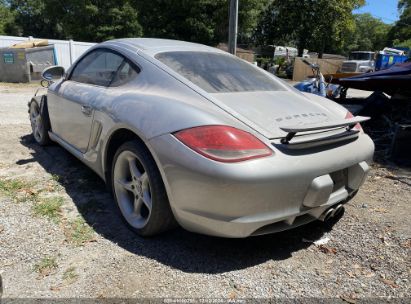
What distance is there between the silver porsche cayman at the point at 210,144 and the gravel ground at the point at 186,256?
0.89 ft

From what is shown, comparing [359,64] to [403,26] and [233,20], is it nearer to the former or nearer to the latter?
[233,20]

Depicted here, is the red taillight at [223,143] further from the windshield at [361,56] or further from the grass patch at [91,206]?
the windshield at [361,56]

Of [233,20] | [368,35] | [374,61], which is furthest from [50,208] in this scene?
[368,35]

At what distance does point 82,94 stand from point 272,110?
182cm


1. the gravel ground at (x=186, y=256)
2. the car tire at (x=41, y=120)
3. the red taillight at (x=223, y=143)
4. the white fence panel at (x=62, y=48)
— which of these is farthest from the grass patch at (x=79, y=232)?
the white fence panel at (x=62, y=48)

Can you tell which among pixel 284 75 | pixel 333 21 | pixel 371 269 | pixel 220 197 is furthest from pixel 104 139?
pixel 333 21

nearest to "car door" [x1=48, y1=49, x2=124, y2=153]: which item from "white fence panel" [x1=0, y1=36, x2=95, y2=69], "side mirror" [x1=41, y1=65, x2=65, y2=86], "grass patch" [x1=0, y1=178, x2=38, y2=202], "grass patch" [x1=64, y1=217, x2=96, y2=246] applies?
"side mirror" [x1=41, y1=65, x2=65, y2=86]

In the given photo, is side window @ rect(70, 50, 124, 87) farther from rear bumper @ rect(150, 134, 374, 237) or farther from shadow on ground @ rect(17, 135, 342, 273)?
rear bumper @ rect(150, 134, 374, 237)

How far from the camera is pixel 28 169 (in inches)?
166

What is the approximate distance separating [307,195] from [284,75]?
88.1 feet

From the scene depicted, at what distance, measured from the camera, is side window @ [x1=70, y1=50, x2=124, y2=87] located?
337 centimetres

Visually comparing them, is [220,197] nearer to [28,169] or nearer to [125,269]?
[125,269]

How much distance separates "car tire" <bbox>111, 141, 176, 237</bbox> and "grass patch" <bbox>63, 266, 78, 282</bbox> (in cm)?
53

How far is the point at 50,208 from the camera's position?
10.5 feet
